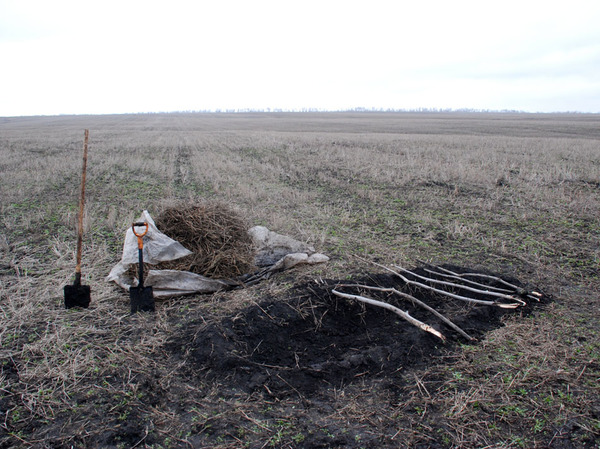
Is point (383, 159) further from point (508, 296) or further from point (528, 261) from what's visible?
point (508, 296)

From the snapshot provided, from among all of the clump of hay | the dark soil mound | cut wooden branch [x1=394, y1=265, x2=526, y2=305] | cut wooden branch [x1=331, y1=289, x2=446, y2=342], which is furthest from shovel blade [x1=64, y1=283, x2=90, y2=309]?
cut wooden branch [x1=394, y1=265, x2=526, y2=305]

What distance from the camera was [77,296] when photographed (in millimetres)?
3949

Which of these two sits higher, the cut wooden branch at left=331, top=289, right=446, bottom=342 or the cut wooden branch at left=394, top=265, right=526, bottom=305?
the cut wooden branch at left=394, top=265, right=526, bottom=305

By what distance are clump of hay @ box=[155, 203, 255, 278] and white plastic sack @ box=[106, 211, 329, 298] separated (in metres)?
0.15

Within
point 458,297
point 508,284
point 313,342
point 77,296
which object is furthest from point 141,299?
point 508,284

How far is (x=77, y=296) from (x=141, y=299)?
647 millimetres

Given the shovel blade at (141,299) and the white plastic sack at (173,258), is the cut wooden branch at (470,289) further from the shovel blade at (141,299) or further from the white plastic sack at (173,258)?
the shovel blade at (141,299)

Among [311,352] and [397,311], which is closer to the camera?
[311,352]

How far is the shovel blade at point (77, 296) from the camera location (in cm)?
393

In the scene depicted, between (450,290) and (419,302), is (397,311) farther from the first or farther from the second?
(450,290)

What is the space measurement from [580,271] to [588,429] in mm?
3305

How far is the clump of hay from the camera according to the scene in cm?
468

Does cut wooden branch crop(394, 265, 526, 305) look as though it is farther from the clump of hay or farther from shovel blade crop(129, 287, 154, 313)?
shovel blade crop(129, 287, 154, 313)

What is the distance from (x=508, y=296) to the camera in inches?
159
